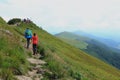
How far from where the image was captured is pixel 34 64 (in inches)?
1005

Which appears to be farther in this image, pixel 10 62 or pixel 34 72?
pixel 34 72

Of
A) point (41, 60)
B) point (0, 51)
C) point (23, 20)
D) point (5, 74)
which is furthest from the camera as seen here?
point (23, 20)

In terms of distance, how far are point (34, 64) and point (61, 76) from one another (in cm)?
285

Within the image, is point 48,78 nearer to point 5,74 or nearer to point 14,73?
point 14,73

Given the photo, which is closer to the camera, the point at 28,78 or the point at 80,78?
the point at 28,78

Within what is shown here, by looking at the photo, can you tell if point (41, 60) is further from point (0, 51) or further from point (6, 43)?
point (0, 51)

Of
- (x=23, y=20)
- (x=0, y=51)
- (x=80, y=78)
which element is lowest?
(x=80, y=78)

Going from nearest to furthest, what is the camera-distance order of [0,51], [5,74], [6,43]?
[5,74], [0,51], [6,43]

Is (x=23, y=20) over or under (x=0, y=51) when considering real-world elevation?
over

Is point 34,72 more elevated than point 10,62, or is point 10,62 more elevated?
point 10,62

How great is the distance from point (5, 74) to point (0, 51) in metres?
3.65

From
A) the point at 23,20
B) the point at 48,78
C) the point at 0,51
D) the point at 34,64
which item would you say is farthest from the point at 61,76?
the point at 23,20

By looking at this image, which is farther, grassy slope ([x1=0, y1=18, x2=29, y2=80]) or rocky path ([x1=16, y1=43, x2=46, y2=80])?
rocky path ([x1=16, y1=43, x2=46, y2=80])

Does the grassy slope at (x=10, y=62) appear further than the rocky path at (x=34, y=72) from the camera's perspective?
No
